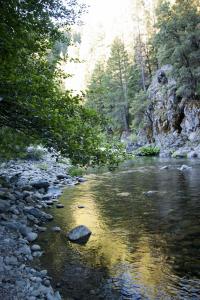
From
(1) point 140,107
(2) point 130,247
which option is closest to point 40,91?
(2) point 130,247

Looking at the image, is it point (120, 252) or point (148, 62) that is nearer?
point (120, 252)

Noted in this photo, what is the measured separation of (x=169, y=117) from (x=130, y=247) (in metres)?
34.3

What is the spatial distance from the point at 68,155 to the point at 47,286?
10.1ft

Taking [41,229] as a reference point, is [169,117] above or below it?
above

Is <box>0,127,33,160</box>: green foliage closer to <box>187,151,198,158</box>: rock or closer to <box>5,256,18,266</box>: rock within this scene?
<box>5,256,18,266</box>: rock

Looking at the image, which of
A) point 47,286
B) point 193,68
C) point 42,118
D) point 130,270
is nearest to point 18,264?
point 47,286

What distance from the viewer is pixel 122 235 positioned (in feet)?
33.9

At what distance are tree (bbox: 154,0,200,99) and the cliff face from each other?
5.93ft

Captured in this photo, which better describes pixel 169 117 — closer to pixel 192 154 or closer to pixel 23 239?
pixel 192 154

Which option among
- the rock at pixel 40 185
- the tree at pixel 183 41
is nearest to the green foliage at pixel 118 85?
the tree at pixel 183 41

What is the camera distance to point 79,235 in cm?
1021

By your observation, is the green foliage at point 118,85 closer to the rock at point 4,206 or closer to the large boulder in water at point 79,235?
the rock at point 4,206

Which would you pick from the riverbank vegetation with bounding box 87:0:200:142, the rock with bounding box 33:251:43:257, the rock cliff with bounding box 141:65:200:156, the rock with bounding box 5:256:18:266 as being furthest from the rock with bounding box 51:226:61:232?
the rock cliff with bounding box 141:65:200:156

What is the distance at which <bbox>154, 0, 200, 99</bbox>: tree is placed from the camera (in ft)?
116
